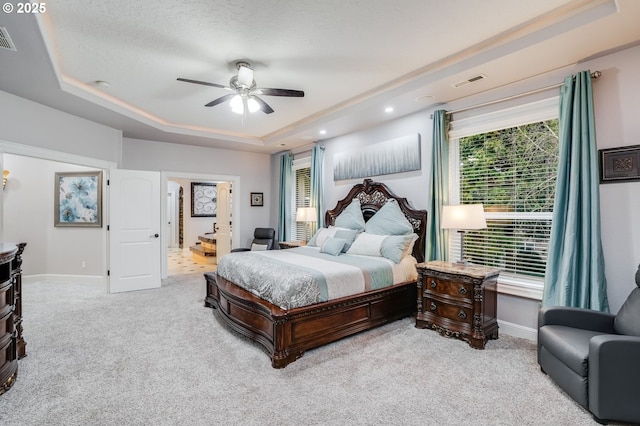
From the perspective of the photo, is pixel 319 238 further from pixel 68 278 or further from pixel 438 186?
pixel 68 278

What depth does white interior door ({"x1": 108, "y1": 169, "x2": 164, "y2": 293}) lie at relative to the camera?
5.07 m

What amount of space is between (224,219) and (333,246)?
383 centimetres

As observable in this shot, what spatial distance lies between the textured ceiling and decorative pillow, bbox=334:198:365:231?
1.38m

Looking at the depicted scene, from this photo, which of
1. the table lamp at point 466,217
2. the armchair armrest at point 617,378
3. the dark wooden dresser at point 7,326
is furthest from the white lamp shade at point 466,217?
the dark wooden dresser at point 7,326

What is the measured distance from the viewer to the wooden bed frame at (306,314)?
2.68 meters

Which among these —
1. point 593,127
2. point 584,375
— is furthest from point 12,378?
point 593,127

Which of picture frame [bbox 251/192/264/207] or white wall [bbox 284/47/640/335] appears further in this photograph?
picture frame [bbox 251/192/264/207]

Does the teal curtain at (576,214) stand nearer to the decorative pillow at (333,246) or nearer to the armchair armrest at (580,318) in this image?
the armchair armrest at (580,318)

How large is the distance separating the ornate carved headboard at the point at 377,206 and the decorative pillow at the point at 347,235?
1.39 feet

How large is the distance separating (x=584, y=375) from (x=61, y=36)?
478cm

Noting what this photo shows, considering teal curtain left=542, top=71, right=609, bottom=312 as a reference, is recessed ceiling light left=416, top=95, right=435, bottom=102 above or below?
above

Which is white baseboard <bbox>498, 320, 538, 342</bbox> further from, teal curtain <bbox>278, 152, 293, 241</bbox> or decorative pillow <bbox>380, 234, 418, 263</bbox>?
teal curtain <bbox>278, 152, 293, 241</bbox>

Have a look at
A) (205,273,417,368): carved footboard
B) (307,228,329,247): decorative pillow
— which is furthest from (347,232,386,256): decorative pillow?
(307,228,329,247): decorative pillow

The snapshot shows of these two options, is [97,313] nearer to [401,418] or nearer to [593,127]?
[401,418]
